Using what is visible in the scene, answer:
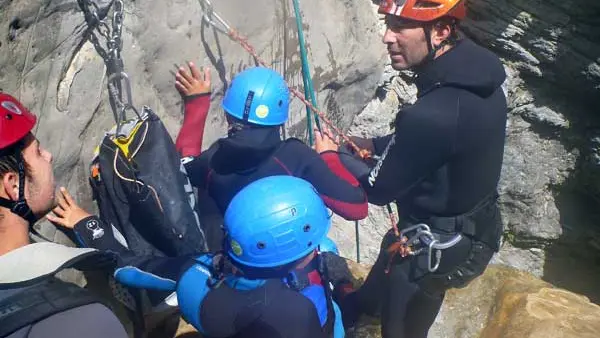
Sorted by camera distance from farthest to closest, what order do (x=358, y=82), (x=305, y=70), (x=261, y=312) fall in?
(x=358, y=82)
(x=305, y=70)
(x=261, y=312)

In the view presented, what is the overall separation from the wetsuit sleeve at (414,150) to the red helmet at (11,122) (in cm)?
158

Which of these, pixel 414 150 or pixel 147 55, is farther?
pixel 147 55

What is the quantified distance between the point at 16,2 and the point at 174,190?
3.90ft

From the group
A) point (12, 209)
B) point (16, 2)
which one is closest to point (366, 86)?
point (16, 2)

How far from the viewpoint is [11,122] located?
1.92 m

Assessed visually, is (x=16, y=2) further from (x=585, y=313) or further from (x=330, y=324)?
(x=585, y=313)

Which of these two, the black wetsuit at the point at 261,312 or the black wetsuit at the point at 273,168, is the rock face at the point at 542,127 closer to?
the black wetsuit at the point at 273,168

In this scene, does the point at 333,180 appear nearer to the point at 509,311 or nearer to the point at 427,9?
the point at 427,9

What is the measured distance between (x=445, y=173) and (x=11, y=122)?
1.92 metres

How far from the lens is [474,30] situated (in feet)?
18.2

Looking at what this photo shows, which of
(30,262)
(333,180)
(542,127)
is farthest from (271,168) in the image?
(542,127)

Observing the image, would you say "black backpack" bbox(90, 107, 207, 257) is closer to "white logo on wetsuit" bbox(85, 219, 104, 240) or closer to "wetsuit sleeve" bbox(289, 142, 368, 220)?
"white logo on wetsuit" bbox(85, 219, 104, 240)

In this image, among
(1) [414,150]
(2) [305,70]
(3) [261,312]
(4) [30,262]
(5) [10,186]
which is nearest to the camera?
(4) [30,262]

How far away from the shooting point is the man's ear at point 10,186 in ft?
6.03
